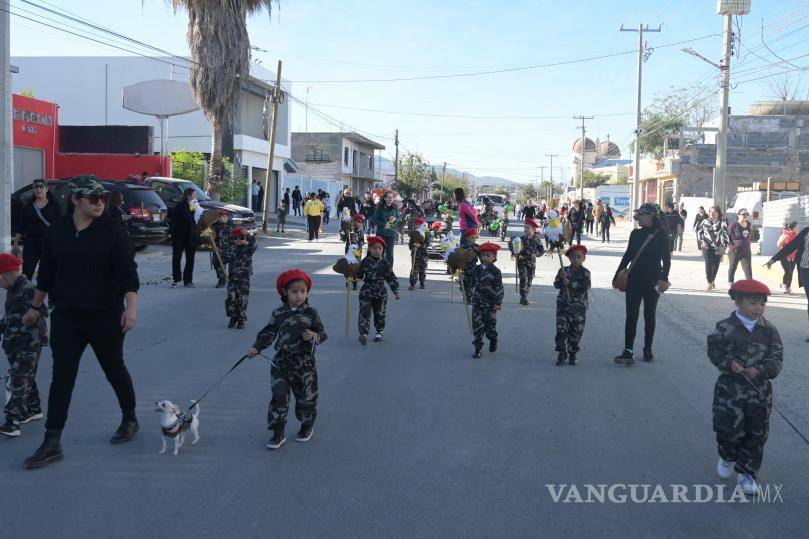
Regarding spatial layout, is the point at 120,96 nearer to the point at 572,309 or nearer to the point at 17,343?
the point at 572,309

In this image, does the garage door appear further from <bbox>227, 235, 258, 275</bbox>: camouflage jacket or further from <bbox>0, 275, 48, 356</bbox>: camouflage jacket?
<bbox>0, 275, 48, 356</bbox>: camouflage jacket

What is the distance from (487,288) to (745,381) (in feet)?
13.7

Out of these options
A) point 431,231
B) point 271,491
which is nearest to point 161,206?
point 431,231

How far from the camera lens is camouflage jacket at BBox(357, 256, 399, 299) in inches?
369

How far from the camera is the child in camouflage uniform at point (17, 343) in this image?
19.0 feet

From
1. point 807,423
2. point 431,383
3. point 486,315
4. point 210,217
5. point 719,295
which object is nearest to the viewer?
point 807,423

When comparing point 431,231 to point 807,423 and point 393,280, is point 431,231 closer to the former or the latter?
point 393,280

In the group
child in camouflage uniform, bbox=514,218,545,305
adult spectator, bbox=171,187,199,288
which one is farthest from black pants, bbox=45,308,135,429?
adult spectator, bbox=171,187,199,288

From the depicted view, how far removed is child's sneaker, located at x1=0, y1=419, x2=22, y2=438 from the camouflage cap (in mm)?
1802

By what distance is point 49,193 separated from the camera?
37.0 ft

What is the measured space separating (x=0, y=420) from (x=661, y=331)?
8.17 m

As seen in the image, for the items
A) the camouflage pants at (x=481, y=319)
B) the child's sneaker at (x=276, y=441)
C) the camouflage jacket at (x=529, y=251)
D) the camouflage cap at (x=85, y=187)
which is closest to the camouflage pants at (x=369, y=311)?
the camouflage pants at (x=481, y=319)

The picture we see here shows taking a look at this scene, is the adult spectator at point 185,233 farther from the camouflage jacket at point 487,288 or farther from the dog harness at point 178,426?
the dog harness at point 178,426

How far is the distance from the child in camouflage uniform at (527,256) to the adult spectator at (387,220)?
97.4 inches
